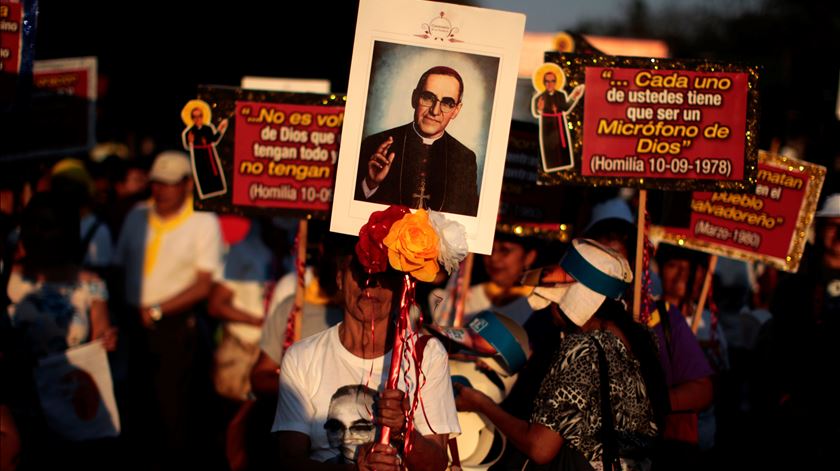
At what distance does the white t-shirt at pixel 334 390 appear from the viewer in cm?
439

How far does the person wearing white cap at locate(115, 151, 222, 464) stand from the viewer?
9.13m

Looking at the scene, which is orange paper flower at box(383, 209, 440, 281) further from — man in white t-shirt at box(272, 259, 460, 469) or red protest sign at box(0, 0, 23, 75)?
red protest sign at box(0, 0, 23, 75)

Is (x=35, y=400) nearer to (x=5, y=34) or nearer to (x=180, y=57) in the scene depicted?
(x=5, y=34)

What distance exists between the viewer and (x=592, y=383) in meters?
4.65

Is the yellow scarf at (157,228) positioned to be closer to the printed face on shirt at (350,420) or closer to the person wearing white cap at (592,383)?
the person wearing white cap at (592,383)

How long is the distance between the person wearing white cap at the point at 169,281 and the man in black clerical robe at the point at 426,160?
473cm

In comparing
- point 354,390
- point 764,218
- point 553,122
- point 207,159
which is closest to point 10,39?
point 207,159

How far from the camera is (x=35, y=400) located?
671 centimetres

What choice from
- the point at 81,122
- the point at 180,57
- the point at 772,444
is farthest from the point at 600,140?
the point at 180,57

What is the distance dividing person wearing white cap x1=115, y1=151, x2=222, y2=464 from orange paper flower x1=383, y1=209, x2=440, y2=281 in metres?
5.36

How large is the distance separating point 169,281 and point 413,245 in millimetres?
5574

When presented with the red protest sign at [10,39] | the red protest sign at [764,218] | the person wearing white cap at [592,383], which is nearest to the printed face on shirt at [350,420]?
the person wearing white cap at [592,383]

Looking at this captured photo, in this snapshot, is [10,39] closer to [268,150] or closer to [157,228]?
[268,150]

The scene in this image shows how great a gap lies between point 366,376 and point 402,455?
36 cm
